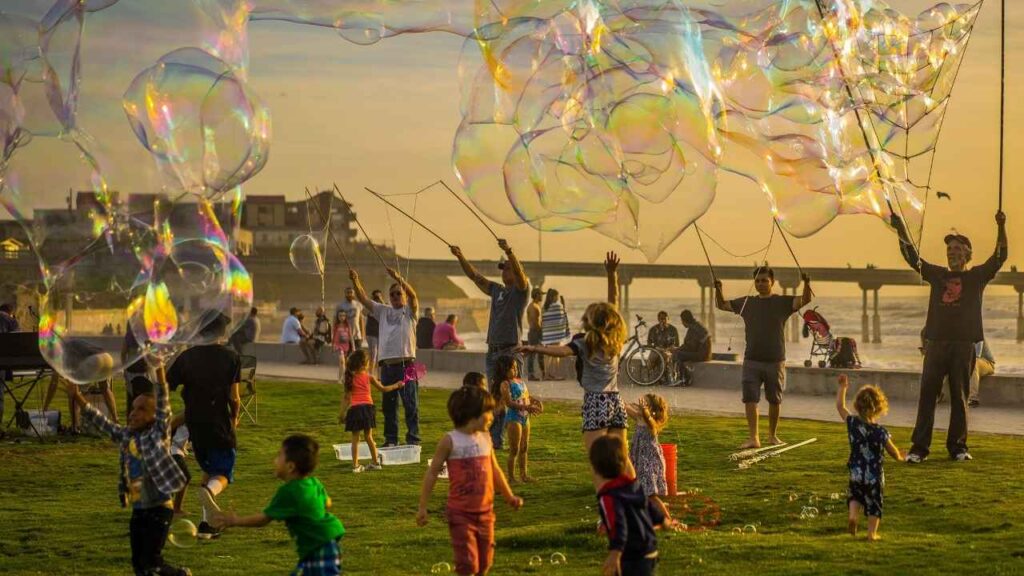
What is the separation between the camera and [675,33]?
11.6m

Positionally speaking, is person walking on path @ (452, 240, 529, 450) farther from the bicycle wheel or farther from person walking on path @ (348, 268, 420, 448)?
the bicycle wheel

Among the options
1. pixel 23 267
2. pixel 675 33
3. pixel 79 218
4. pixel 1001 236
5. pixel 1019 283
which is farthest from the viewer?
pixel 1019 283

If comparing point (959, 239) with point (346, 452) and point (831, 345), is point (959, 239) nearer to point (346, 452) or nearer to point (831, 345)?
point (346, 452)

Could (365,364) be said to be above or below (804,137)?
below

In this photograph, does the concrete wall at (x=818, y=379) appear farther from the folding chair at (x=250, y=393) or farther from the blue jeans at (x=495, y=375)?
the folding chair at (x=250, y=393)

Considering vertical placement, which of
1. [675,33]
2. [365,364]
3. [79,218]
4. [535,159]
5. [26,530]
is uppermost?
[675,33]

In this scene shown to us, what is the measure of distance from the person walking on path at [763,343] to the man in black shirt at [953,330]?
136 centimetres

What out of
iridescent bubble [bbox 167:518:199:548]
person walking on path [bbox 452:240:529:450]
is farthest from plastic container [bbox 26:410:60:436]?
iridescent bubble [bbox 167:518:199:548]

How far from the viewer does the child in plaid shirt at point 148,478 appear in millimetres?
8148

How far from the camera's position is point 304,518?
706 centimetres

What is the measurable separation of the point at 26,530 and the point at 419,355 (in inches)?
725

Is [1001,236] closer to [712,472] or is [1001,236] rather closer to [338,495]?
[712,472]

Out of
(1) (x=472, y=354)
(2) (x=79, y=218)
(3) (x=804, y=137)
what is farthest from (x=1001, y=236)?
(1) (x=472, y=354)

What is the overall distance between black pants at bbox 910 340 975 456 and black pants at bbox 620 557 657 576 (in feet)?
21.6
